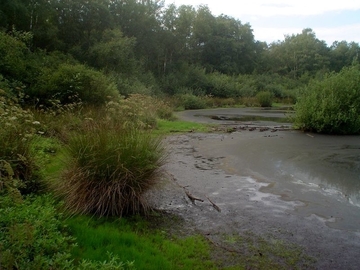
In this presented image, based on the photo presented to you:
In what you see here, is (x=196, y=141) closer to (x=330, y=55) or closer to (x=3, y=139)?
(x=3, y=139)

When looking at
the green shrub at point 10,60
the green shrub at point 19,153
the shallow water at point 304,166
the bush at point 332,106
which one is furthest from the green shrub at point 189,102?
the green shrub at point 19,153

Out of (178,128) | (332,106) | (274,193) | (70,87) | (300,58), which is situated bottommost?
(274,193)

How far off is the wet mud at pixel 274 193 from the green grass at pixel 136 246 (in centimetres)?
52

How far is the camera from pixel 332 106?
51.3 feet

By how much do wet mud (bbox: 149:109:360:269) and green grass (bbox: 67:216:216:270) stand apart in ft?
1.71

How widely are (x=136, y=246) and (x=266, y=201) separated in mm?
3037

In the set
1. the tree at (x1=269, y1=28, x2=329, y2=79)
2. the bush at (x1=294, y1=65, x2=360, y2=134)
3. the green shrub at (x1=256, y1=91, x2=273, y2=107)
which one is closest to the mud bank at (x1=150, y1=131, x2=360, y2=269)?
the bush at (x1=294, y1=65, x2=360, y2=134)

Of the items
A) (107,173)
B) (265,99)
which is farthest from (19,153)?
(265,99)

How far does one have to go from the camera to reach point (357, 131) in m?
16.0

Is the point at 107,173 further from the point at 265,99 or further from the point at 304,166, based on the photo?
the point at 265,99

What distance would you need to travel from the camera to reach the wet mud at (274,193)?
190 inches

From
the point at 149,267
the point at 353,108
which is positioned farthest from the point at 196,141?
the point at 149,267

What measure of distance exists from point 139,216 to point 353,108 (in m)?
13.5

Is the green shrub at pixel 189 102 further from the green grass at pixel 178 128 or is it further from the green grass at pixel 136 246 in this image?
the green grass at pixel 136 246
